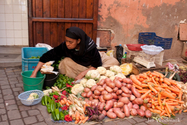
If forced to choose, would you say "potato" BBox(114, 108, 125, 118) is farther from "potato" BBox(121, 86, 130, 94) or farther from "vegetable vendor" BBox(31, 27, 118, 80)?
"vegetable vendor" BBox(31, 27, 118, 80)

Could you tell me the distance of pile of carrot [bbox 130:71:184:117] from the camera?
2955 millimetres

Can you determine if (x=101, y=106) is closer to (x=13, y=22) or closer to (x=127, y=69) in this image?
(x=127, y=69)

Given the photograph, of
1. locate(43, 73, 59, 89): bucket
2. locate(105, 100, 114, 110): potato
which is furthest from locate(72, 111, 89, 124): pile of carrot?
locate(43, 73, 59, 89): bucket

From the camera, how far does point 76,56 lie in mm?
4082

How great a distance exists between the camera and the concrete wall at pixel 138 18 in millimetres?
5562

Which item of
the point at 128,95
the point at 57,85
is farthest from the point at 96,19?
the point at 128,95

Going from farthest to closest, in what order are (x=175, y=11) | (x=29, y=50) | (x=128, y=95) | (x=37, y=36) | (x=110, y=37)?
(x=175, y=11) → (x=110, y=37) → (x=37, y=36) → (x=29, y=50) → (x=128, y=95)

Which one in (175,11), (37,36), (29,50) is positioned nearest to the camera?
(29,50)

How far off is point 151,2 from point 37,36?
160 inches

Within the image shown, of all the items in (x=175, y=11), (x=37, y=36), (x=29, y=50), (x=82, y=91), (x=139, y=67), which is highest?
(x=175, y=11)

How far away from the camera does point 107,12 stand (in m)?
5.54

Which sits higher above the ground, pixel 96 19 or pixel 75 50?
pixel 96 19

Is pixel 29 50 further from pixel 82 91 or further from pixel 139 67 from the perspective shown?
pixel 139 67

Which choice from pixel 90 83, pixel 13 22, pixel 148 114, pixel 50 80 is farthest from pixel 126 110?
pixel 13 22
